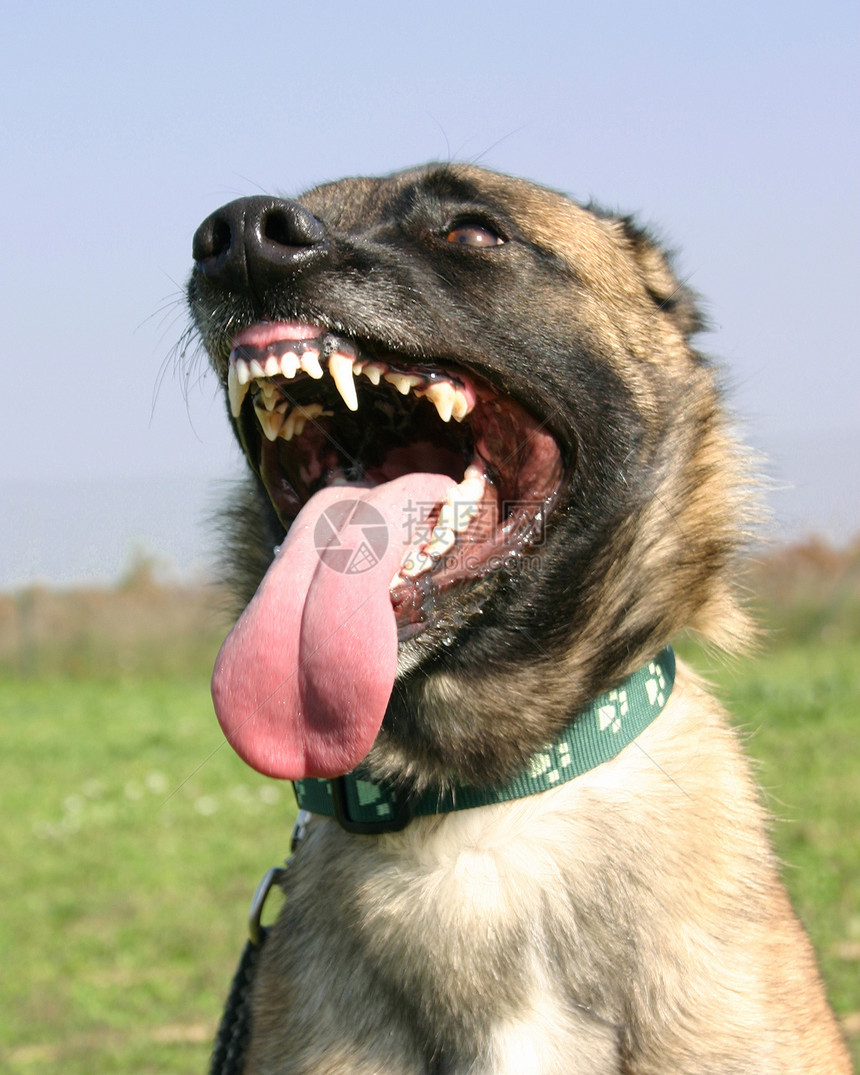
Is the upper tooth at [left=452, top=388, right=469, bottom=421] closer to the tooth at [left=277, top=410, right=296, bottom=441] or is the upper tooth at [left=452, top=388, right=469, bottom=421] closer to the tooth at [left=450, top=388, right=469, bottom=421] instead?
the tooth at [left=450, top=388, right=469, bottom=421]

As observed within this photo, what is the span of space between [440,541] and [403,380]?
36 cm

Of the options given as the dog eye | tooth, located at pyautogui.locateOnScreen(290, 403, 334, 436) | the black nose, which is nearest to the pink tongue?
tooth, located at pyautogui.locateOnScreen(290, 403, 334, 436)

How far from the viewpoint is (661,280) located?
9.04 feet

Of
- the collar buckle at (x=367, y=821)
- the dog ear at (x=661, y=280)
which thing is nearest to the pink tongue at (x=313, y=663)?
the collar buckle at (x=367, y=821)

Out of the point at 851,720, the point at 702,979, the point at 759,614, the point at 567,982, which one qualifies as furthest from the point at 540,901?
the point at 851,720

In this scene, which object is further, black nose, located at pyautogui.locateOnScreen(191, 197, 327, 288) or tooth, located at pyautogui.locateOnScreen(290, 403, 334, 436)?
tooth, located at pyautogui.locateOnScreen(290, 403, 334, 436)

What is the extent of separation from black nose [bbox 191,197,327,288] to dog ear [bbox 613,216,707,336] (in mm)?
934

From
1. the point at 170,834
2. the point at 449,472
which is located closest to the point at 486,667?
the point at 449,472

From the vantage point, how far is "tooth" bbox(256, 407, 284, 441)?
7.88ft

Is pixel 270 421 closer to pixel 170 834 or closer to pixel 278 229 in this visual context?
pixel 278 229

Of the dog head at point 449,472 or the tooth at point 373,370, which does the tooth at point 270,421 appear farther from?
the tooth at point 373,370

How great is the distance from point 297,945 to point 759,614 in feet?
4.47

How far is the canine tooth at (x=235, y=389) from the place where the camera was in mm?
2256

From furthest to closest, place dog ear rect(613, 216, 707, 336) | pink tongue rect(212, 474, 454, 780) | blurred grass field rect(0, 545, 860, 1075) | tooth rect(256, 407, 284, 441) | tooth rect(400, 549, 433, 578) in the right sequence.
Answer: blurred grass field rect(0, 545, 860, 1075) → dog ear rect(613, 216, 707, 336) → tooth rect(256, 407, 284, 441) → tooth rect(400, 549, 433, 578) → pink tongue rect(212, 474, 454, 780)
